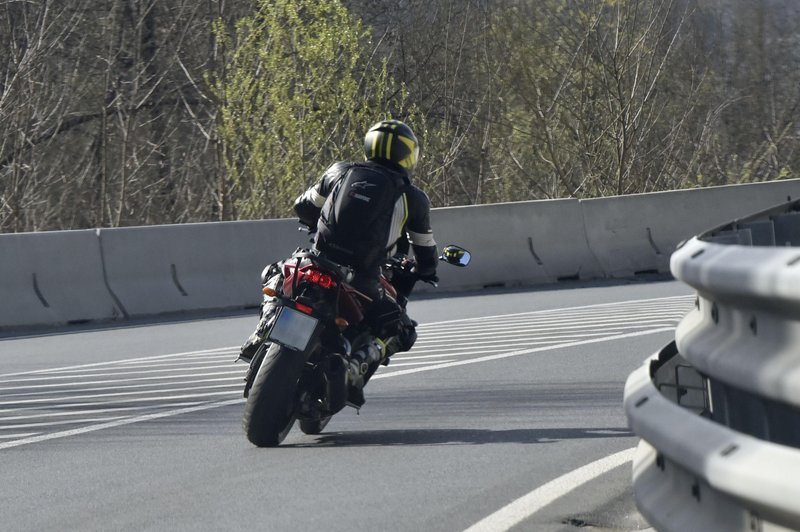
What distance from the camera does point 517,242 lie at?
60.4 feet

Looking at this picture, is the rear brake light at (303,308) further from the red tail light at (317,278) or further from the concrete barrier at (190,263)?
the concrete barrier at (190,263)

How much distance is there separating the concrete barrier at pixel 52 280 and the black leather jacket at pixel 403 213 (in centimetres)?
752

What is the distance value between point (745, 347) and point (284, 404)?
4.12 m

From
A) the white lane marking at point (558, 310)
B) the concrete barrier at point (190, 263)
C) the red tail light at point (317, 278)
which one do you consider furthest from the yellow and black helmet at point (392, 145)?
the concrete barrier at point (190, 263)

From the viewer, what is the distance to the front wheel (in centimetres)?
708

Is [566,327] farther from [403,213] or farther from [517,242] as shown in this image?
[403,213]

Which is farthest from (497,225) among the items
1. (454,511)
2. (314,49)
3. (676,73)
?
(454,511)

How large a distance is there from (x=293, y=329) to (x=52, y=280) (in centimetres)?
866

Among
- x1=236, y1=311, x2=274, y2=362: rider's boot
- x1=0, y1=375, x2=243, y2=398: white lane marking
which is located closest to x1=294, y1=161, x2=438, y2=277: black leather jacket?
x1=236, y1=311, x2=274, y2=362: rider's boot

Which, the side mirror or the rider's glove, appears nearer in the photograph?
the rider's glove

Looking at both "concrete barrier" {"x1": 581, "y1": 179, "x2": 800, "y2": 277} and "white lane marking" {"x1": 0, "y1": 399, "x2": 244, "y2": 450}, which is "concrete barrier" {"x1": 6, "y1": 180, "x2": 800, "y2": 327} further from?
"white lane marking" {"x1": 0, "y1": 399, "x2": 244, "y2": 450}

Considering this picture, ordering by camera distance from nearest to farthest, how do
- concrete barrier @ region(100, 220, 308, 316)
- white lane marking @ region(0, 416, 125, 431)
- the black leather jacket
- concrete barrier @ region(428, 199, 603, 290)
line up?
the black leather jacket < white lane marking @ region(0, 416, 125, 431) < concrete barrier @ region(100, 220, 308, 316) < concrete barrier @ region(428, 199, 603, 290)

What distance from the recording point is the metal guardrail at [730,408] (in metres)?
2.85

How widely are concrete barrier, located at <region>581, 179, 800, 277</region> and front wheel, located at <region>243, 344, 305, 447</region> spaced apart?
38.9 ft
